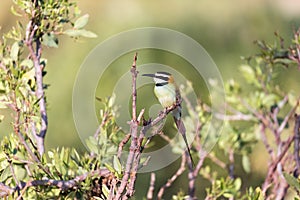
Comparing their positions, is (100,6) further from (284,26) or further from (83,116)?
(83,116)

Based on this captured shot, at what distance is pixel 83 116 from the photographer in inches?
71.6

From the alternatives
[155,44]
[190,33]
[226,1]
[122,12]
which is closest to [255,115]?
[155,44]

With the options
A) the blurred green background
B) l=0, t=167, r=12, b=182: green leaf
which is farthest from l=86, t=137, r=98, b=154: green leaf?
the blurred green background

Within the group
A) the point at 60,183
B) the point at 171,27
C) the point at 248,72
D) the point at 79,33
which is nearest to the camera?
the point at 60,183

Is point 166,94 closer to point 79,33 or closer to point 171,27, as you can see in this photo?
point 79,33

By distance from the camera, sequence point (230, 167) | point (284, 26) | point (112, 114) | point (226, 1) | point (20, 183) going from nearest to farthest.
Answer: point (20, 183), point (112, 114), point (230, 167), point (284, 26), point (226, 1)

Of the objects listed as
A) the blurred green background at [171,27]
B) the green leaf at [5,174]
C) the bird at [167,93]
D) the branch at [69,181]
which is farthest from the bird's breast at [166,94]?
the blurred green background at [171,27]

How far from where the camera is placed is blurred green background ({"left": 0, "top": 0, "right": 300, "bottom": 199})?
346 centimetres

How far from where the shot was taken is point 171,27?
548 cm

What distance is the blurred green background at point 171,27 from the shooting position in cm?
346

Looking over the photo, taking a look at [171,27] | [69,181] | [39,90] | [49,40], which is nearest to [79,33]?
[49,40]

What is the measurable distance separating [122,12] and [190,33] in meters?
0.99

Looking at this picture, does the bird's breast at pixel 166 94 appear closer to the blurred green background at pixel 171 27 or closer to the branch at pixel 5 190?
the branch at pixel 5 190

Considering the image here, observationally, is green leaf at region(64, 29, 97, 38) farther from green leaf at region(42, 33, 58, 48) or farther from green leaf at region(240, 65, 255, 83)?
green leaf at region(240, 65, 255, 83)
